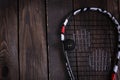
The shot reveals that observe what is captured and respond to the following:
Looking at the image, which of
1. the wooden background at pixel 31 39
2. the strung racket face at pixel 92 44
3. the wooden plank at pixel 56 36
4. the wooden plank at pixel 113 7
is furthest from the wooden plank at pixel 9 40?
the wooden plank at pixel 113 7

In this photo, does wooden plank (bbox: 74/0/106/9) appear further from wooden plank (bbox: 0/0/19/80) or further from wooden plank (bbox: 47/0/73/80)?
wooden plank (bbox: 0/0/19/80)

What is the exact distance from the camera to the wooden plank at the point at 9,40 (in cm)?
141

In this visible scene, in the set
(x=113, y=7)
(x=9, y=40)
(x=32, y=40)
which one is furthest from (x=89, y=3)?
(x=9, y=40)

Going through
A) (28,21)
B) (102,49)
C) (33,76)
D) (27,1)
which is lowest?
(33,76)

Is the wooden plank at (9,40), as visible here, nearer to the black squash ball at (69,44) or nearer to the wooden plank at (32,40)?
the wooden plank at (32,40)

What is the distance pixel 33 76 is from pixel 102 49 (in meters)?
0.45

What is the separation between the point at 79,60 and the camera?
1475mm

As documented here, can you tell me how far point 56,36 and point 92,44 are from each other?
0.74 ft

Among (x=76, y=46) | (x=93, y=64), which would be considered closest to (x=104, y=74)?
(x=93, y=64)

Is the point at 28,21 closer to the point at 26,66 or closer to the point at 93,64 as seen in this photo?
Answer: the point at 26,66

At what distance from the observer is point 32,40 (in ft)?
4.80

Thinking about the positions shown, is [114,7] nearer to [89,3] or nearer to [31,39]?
[89,3]

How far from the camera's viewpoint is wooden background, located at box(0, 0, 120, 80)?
143cm

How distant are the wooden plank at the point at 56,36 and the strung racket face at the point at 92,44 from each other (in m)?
0.06
